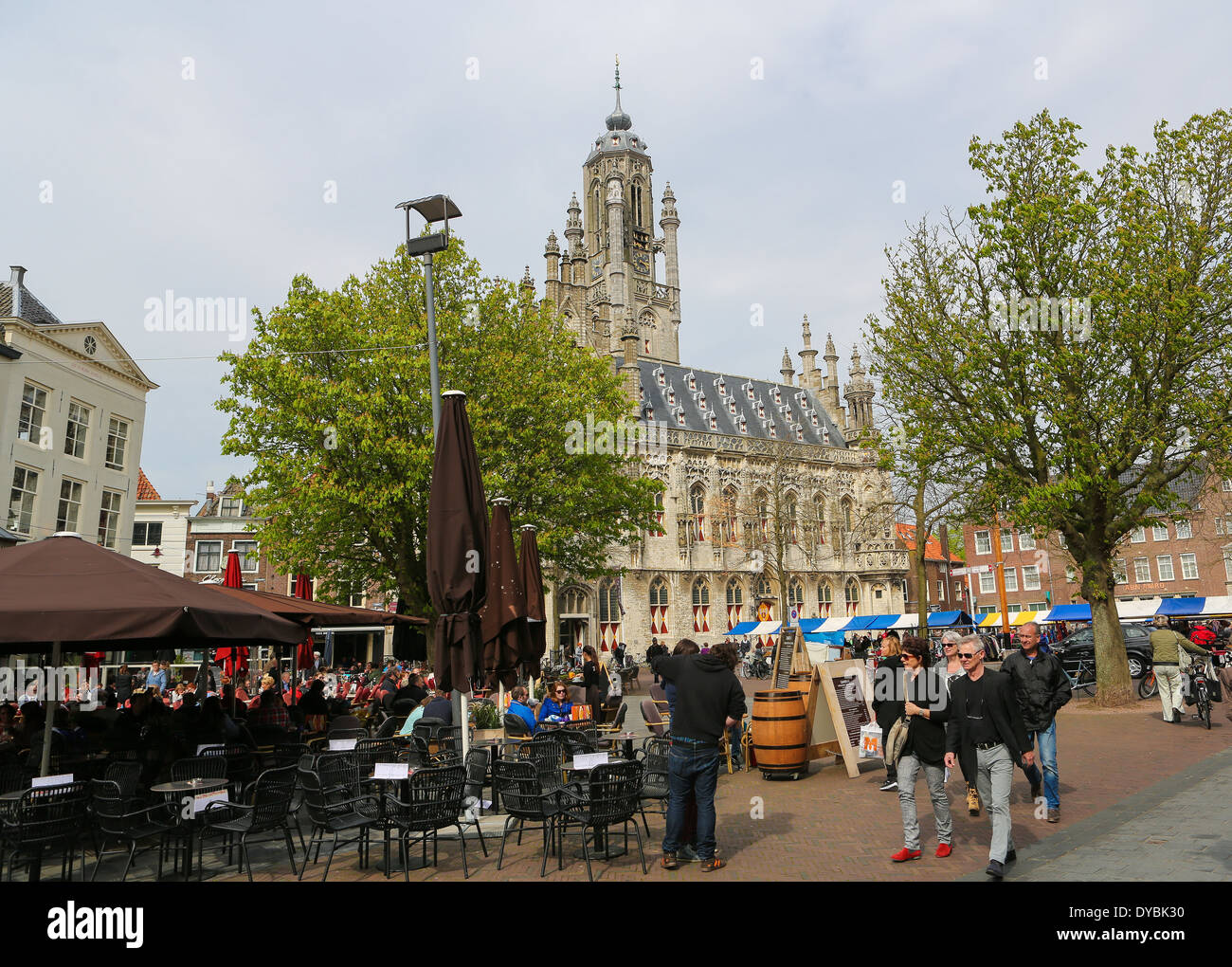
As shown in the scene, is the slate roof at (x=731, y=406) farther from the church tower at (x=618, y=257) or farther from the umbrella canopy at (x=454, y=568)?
the umbrella canopy at (x=454, y=568)

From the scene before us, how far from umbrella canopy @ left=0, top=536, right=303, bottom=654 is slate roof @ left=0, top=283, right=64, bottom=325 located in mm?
21378

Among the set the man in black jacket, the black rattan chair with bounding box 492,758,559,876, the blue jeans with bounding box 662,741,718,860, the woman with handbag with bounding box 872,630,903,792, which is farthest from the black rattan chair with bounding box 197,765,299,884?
the woman with handbag with bounding box 872,630,903,792

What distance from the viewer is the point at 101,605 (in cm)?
641

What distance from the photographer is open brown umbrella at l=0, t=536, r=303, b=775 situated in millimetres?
6242

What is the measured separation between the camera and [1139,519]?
16.5 meters

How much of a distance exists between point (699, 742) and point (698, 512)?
41.7 m

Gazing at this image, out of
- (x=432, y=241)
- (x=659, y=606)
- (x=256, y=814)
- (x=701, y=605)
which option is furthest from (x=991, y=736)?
(x=701, y=605)

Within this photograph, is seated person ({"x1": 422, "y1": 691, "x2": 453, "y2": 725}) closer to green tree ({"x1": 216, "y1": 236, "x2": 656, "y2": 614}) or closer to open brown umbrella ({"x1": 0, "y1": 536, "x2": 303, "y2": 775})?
open brown umbrella ({"x1": 0, "y1": 536, "x2": 303, "y2": 775})

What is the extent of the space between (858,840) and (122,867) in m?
6.59

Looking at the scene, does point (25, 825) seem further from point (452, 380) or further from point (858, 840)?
point (452, 380)

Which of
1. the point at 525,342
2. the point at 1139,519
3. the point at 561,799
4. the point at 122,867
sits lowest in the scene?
the point at 122,867

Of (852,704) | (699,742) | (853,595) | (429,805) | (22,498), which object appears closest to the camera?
(699,742)

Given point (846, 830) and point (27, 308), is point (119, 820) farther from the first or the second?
point (27, 308)
